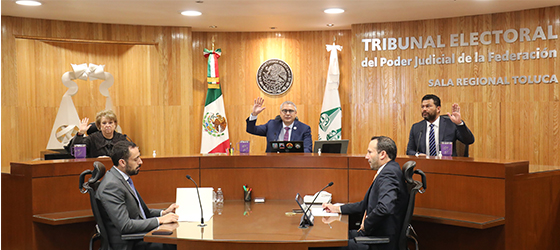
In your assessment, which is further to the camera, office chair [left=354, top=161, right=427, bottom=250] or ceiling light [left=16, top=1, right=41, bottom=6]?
ceiling light [left=16, top=1, right=41, bottom=6]

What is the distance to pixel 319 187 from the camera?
4.44 m

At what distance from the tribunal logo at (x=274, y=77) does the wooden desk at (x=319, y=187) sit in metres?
Result: 3.82

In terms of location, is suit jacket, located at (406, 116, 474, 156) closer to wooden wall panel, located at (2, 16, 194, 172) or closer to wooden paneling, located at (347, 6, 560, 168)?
wooden paneling, located at (347, 6, 560, 168)

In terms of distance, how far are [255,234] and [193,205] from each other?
0.64 meters

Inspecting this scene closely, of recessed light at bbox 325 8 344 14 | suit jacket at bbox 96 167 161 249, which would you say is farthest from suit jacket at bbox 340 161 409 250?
recessed light at bbox 325 8 344 14

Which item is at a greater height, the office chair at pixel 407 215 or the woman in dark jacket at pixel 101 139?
the woman in dark jacket at pixel 101 139

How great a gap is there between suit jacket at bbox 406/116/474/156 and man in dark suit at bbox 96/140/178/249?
2558 mm

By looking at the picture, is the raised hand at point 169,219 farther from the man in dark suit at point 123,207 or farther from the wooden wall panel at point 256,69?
the wooden wall panel at point 256,69

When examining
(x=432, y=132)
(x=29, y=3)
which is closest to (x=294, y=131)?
(x=432, y=132)

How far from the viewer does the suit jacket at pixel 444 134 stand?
15.3ft

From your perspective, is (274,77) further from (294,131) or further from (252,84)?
(294,131)

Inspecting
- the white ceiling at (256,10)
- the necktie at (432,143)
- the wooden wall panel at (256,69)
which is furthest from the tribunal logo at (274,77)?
the necktie at (432,143)

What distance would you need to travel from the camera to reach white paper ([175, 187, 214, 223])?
345cm

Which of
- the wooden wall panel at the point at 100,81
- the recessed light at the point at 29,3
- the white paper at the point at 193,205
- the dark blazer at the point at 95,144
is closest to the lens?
the white paper at the point at 193,205
